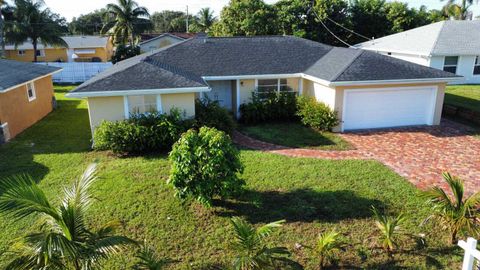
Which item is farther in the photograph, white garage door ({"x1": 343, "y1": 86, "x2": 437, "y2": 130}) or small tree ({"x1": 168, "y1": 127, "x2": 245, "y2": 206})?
white garage door ({"x1": 343, "y1": 86, "x2": 437, "y2": 130})

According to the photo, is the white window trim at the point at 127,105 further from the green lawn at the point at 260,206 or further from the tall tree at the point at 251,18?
the tall tree at the point at 251,18

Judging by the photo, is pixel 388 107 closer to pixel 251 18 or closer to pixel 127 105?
pixel 127 105

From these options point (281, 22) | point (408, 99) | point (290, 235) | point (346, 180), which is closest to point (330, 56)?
point (408, 99)

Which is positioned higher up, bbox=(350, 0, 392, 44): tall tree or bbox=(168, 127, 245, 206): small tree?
bbox=(350, 0, 392, 44): tall tree

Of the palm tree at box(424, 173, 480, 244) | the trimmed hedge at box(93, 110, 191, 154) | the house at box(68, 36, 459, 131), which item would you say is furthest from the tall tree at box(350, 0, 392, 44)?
the palm tree at box(424, 173, 480, 244)

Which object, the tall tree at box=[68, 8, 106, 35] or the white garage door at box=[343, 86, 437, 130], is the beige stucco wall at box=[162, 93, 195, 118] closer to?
the white garage door at box=[343, 86, 437, 130]

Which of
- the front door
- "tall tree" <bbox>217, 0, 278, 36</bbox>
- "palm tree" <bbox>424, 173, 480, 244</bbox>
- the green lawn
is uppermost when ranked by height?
"tall tree" <bbox>217, 0, 278, 36</bbox>

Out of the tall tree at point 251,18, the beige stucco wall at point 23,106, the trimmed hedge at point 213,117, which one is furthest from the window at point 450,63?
the beige stucco wall at point 23,106

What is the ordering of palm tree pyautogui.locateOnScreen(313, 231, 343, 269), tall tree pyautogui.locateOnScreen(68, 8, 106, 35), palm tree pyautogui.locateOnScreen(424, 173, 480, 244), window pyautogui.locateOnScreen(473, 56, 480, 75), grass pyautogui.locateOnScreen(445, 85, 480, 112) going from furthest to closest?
1. tall tree pyautogui.locateOnScreen(68, 8, 106, 35)
2. window pyautogui.locateOnScreen(473, 56, 480, 75)
3. grass pyautogui.locateOnScreen(445, 85, 480, 112)
4. palm tree pyautogui.locateOnScreen(424, 173, 480, 244)
5. palm tree pyautogui.locateOnScreen(313, 231, 343, 269)
